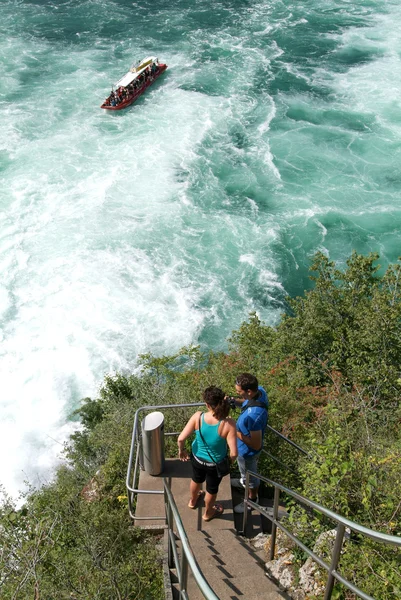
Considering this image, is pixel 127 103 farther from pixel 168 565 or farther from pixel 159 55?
pixel 168 565

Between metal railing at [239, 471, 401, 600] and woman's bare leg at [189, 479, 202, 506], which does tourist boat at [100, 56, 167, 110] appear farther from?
metal railing at [239, 471, 401, 600]

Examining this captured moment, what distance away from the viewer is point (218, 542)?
7395 mm

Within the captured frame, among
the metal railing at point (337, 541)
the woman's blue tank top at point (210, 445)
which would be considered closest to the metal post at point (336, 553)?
the metal railing at point (337, 541)

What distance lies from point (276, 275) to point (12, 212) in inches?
604

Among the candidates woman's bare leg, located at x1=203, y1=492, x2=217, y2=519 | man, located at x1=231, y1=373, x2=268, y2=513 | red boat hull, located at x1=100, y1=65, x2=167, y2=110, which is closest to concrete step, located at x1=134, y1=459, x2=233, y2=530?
woman's bare leg, located at x1=203, y1=492, x2=217, y2=519

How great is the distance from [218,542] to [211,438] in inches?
60.8

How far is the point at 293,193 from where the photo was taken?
1323 inches

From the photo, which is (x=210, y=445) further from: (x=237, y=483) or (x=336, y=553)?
(x=336, y=553)

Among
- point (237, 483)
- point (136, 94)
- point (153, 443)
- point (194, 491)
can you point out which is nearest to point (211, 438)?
point (194, 491)

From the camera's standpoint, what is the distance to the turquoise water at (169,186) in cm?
2620

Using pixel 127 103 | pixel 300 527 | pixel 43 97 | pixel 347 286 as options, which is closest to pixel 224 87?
pixel 127 103

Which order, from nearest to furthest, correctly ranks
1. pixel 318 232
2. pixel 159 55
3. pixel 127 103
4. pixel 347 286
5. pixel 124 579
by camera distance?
pixel 124 579, pixel 347 286, pixel 318 232, pixel 127 103, pixel 159 55

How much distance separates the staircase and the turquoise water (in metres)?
14.3

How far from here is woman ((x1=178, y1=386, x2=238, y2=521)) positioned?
6.79 metres
